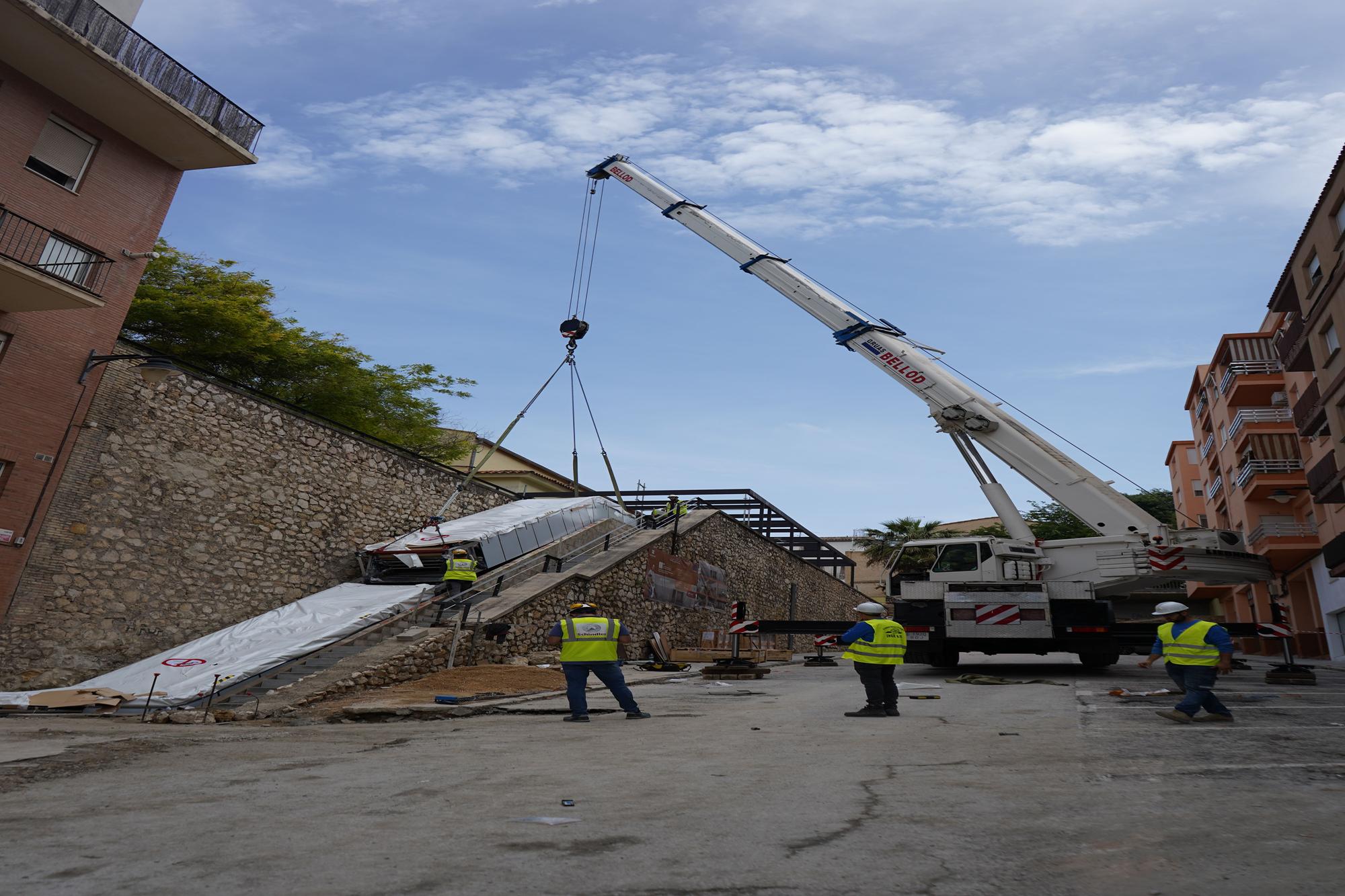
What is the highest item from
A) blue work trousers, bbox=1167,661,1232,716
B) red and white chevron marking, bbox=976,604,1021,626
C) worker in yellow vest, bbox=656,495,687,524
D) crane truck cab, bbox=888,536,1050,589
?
worker in yellow vest, bbox=656,495,687,524

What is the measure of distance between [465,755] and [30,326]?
11780mm

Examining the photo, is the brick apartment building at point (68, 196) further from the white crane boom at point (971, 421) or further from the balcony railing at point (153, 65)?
the white crane boom at point (971, 421)

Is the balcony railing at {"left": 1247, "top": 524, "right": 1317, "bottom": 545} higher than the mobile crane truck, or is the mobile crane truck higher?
the balcony railing at {"left": 1247, "top": 524, "right": 1317, "bottom": 545}

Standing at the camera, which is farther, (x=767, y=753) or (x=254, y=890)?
(x=767, y=753)

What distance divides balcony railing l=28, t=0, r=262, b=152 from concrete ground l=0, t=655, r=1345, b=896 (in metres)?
11.4

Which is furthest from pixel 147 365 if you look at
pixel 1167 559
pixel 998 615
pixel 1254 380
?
pixel 1254 380

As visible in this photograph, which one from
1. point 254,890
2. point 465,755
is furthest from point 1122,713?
point 254,890

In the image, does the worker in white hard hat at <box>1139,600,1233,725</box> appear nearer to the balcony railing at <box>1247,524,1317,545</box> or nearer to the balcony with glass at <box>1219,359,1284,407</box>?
the balcony railing at <box>1247,524,1317,545</box>

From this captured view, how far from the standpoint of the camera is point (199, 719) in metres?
9.77

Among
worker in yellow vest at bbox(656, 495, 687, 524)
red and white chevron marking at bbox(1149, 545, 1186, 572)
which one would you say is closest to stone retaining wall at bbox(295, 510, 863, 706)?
worker in yellow vest at bbox(656, 495, 687, 524)

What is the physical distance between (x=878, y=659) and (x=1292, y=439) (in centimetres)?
2987

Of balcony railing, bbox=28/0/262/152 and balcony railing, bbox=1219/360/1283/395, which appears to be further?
balcony railing, bbox=1219/360/1283/395

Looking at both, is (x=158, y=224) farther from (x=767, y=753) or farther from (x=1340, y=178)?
(x=1340, y=178)

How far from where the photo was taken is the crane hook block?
67.1 feet
